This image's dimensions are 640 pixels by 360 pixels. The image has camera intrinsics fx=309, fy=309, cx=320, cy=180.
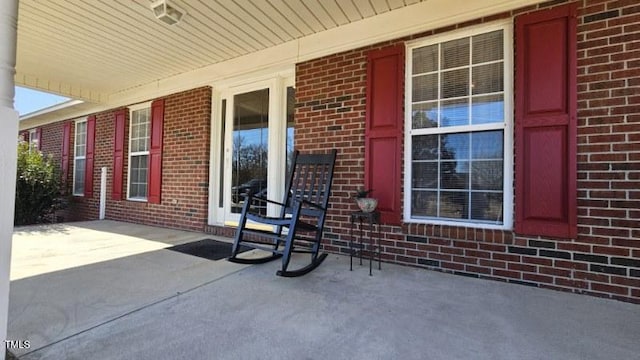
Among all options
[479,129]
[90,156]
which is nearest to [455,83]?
[479,129]

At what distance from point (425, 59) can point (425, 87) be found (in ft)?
0.87

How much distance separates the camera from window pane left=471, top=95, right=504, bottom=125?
100 inches

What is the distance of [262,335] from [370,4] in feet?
9.29

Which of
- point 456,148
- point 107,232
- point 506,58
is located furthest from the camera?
point 107,232

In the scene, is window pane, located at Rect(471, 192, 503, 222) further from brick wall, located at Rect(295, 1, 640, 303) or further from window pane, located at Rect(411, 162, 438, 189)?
window pane, located at Rect(411, 162, 438, 189)

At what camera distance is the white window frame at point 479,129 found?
2492 mm

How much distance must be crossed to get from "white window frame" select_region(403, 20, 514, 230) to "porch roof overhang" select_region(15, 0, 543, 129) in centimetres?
12

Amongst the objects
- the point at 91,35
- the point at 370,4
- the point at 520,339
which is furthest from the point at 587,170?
the point at 91,35

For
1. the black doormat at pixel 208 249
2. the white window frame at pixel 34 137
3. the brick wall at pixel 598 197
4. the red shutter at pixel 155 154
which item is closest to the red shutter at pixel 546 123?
the brick wall at pixel 598 197

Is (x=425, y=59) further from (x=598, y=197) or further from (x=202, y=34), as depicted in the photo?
(x=202, y=34)

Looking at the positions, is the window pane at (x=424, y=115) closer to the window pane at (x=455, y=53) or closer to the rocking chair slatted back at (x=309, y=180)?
the window pane at (x=455, y=53)

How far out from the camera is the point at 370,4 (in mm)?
2852

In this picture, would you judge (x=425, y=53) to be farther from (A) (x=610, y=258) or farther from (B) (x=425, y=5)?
(A) (x=610, y=258)

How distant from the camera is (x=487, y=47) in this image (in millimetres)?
2621
